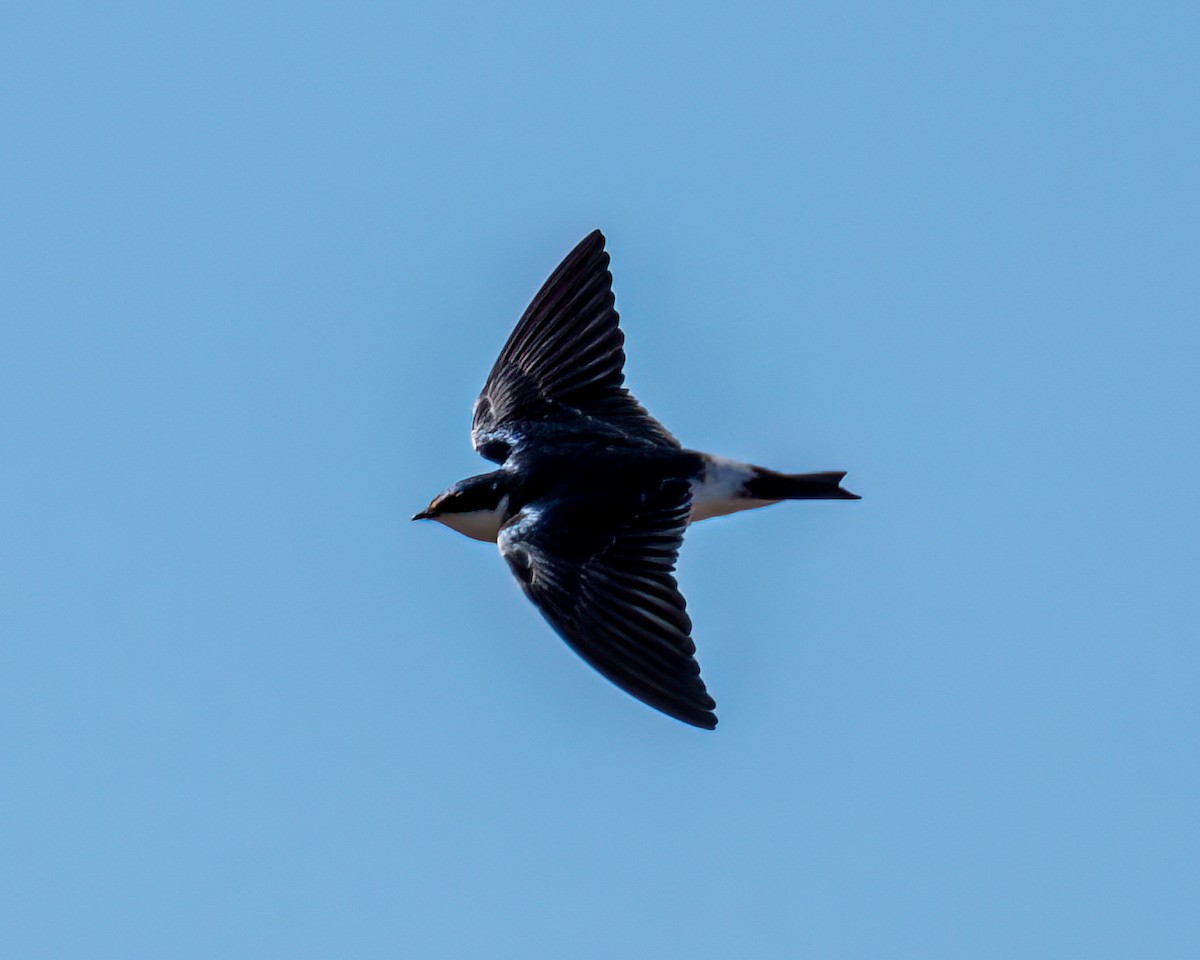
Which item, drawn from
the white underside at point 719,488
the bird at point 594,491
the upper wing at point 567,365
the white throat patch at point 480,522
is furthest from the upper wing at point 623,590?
the upper wing at point 567,365

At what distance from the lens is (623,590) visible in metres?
11.5

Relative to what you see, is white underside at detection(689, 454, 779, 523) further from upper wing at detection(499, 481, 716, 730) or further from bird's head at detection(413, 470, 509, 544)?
bird's head at detection(413, 470, 509, 544)

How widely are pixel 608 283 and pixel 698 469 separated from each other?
1869 millimetres

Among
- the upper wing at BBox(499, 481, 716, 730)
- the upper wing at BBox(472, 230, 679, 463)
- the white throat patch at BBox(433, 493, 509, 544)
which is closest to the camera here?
the upper wing at BBox(499, 481, 716, 730)

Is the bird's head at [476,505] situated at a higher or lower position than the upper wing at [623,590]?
higher

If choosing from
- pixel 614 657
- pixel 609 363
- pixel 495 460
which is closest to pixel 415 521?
pixel 495 460

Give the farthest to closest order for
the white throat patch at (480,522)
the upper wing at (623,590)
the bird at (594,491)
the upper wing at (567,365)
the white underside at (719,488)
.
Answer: the upper wing at (567,365), the white throat patch at (480,522), the white underside at (719,488), the bird at (594,491), the upper wing at (623,590)

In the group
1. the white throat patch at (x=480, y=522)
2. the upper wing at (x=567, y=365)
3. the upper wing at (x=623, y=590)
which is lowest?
the upper wing at (x=623, y=590)

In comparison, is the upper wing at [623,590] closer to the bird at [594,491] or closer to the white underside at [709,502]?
the bird at [594,491]

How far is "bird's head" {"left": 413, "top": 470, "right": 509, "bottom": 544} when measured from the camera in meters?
12.8

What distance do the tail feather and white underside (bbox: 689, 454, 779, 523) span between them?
72 millimetres

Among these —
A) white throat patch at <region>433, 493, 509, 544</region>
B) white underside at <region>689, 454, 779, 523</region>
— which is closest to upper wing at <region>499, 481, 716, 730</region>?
white underside at <region>689, 454, 779, 523</region>

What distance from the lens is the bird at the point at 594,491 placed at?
11.1m

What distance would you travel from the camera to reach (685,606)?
11297 mm
